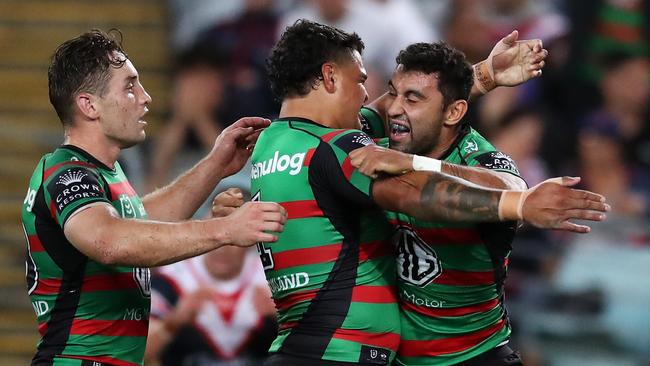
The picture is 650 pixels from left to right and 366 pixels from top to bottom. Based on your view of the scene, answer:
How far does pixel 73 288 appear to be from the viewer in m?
5.71

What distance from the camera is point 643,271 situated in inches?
376

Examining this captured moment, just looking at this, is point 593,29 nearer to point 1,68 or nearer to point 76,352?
point 1,68

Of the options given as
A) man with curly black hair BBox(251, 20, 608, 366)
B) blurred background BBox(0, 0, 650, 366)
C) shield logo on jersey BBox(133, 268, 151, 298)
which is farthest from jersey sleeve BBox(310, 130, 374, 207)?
blurred background BBox(0, 0, 650, 366)

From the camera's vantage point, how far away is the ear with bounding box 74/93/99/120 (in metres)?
5.84

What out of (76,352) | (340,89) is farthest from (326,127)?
(76,352)

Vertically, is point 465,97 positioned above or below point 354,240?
above

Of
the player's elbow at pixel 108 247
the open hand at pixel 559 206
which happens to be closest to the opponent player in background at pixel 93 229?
the player's elbow at pixel 108 247

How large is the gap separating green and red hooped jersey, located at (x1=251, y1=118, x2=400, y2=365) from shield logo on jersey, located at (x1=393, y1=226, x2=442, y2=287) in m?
0.26

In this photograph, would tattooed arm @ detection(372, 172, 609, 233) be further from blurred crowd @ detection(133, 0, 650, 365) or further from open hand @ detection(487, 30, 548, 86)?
blurred crowd @ detection(133, 0, 650, 365)

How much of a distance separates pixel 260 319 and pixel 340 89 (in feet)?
10.6

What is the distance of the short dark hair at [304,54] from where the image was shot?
5.79m

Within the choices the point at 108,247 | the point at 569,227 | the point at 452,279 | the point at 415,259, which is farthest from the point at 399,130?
the point at 108,247

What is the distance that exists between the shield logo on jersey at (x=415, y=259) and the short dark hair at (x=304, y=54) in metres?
0.84

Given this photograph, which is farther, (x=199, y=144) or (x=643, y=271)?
(x=199, y=144)
